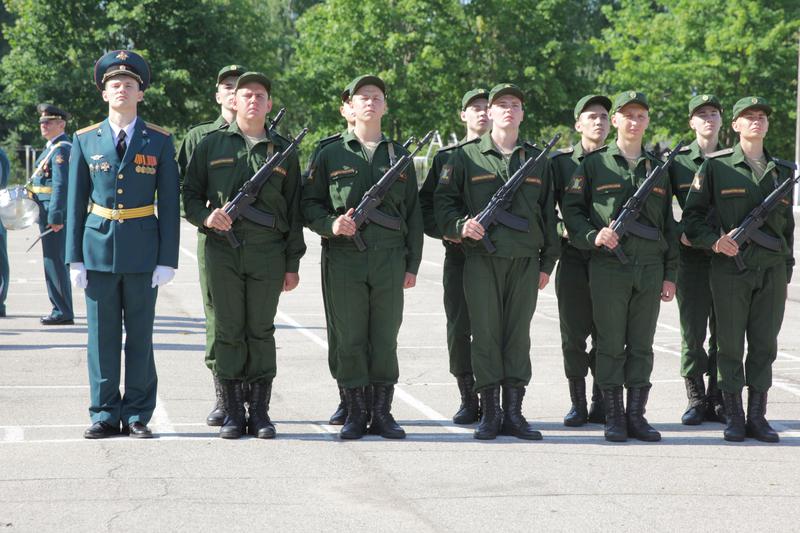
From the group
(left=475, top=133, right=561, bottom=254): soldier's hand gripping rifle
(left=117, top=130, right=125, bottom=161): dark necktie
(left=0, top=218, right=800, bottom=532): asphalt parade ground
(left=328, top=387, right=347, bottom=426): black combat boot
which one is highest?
(left=117, top=130, right=125, bottom=161): dark necktie

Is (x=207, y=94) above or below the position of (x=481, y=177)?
above

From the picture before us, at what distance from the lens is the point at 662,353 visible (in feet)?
37.3

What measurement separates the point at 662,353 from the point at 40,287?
31.6 feet

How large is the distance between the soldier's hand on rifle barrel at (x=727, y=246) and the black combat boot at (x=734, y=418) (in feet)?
2.91

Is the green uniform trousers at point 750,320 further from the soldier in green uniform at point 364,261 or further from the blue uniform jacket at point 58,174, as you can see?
the blue uniform jacket at point 58,174

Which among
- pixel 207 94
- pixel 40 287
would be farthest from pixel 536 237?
pixel 207 94

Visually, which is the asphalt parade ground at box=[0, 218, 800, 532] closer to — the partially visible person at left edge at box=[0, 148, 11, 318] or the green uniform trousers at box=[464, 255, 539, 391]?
the green uniform trousers at box=[464, 255, 539, 391]

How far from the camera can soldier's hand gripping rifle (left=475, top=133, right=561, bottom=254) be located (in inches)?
301

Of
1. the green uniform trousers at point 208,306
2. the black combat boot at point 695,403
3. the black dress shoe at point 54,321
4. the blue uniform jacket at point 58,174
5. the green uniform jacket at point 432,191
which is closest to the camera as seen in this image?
the green uniform trousers at point 208,306

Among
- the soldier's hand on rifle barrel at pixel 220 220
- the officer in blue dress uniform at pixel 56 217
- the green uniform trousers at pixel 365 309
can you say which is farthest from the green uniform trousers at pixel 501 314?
the officer in blue dress uniform at pixel 56 217

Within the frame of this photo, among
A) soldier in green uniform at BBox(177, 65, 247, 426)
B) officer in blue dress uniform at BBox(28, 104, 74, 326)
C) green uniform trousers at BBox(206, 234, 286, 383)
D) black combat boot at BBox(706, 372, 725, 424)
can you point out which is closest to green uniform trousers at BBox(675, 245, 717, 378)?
black combat boot at BBox(706, 372, 725, 424)

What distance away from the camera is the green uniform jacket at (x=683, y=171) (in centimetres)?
838

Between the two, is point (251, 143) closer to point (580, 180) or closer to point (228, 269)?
point (228, 269)

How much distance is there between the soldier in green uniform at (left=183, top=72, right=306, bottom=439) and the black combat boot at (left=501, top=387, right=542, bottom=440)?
4.71 feet
